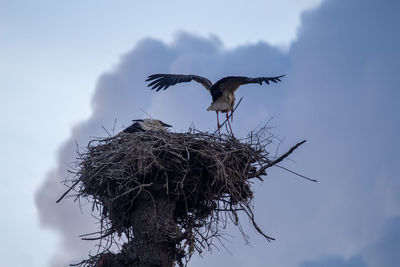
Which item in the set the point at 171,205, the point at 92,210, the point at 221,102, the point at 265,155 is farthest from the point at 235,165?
the point at 221,102

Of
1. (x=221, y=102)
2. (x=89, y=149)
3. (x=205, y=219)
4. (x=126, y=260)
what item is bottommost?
(x=126, y=260)

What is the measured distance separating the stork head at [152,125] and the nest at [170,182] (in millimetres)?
767

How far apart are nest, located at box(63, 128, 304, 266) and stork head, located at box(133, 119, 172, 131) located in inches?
30.2

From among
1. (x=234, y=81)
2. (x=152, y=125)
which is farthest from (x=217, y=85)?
(x=152, y=125)

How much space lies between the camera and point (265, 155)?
8180 mm

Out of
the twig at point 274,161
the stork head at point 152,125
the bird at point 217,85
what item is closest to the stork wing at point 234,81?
the bird at point 217,85

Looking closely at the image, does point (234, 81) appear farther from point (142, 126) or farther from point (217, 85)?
point (142, 126)

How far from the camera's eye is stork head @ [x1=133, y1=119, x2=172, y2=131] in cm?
884

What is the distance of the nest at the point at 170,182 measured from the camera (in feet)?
23.9

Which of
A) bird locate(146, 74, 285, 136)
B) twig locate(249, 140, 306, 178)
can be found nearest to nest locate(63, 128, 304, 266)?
twig locate(249, 140, 306, 178)

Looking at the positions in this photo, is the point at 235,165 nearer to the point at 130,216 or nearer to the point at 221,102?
the point at 130,216

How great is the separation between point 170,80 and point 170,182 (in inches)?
142

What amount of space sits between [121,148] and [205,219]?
1.53 m

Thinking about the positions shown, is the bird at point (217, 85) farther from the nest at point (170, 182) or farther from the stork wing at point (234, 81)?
the nest at point (170, 182)
